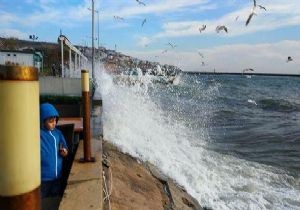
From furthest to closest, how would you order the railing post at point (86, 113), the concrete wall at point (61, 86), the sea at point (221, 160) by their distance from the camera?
the concrete wall at point (61, 86)
the sea at point (221, 160)
the railing post at point (86, 113)

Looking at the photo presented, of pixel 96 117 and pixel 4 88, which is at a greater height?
pixel 4 88

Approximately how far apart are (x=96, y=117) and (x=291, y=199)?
4.54m

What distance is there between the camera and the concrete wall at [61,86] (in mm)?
16962

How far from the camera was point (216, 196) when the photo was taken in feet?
29.2

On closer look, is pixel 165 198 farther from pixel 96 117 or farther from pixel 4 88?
pixel 4 88

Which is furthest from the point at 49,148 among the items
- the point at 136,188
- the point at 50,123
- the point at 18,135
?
the point at 18,135

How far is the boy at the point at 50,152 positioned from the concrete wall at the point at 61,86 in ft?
39.7

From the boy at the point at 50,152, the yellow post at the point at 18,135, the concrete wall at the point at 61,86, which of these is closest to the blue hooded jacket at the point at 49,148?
the boy at the point at 50,152

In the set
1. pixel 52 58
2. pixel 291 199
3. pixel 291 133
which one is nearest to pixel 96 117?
pixel 291 199

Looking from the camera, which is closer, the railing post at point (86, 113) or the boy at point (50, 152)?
the boy at point (50, 152)

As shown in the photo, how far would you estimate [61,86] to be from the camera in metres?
17.0

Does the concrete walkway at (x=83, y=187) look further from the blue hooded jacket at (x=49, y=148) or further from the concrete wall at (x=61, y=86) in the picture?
the concrete wall at (x=61, y=86)

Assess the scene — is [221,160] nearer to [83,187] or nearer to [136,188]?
[136,188]

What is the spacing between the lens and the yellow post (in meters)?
1.67
